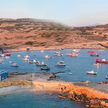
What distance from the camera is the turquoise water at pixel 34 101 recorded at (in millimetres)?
41281

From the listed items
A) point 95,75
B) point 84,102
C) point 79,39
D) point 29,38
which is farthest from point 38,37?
point 84,102

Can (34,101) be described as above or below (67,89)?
below

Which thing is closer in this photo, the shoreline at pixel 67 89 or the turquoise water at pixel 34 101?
the turquoise water at pixel 34 101

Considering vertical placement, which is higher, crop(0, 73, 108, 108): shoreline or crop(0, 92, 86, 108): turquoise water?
crop(0, 73, 108, 108): shoreline

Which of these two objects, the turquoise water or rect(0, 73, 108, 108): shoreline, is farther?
rect(0, 73, 108, 108): shoreline

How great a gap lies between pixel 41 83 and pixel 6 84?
7.95 meters

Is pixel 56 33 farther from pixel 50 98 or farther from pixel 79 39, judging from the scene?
pixel 50 98

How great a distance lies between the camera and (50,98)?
44.3 meters

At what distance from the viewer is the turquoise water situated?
41.3 meters

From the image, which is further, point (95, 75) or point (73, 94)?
point (95, 75)

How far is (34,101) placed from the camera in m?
43.4

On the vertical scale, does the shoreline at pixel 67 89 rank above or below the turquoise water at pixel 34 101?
above

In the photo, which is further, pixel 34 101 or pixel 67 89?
pixel 67 89

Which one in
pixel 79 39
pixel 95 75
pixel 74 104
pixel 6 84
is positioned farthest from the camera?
pixel 79 39
